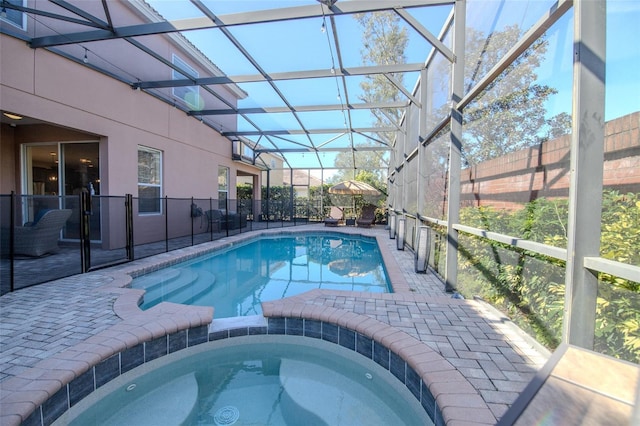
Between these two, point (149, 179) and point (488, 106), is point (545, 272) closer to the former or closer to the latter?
point (488, 106)

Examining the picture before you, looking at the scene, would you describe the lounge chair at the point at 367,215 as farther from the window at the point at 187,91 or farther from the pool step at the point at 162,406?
the pool step at the point at 162,406

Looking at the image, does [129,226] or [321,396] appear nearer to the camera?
[321,396]

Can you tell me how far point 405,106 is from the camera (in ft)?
25.8

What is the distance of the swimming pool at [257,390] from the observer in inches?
82.7

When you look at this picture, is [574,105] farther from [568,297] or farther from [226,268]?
[226,268]

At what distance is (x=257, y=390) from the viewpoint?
8.16ft

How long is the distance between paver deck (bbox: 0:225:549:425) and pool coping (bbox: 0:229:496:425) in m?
0.02

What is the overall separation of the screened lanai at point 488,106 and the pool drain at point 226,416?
2230 millimetres

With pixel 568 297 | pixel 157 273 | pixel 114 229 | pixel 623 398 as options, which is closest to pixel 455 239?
pixel 568 297

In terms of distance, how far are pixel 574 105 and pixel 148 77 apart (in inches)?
340

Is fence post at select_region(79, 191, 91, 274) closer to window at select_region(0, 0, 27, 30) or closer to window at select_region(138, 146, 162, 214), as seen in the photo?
window at select_region(138, 146, 162, 214)

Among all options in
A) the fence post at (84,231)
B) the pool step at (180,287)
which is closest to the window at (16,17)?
the fence post at (84,231)

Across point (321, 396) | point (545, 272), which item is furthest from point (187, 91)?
point (545, 272)

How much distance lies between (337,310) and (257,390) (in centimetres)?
107
